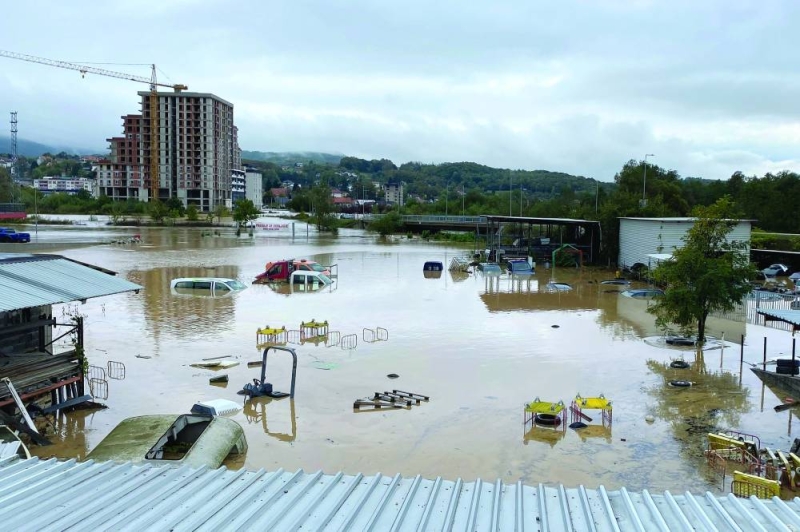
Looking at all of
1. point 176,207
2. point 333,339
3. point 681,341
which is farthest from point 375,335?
point 176,207

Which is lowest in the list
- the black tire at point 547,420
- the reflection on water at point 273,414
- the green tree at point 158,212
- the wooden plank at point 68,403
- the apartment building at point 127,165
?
the reflection on water at point 273,414

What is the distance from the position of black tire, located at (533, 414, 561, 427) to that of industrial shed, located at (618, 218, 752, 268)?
1082 inches

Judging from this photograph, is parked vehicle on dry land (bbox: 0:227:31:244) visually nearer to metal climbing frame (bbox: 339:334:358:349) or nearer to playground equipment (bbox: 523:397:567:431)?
metal climbing frame (bbox: 339:334:358:349)

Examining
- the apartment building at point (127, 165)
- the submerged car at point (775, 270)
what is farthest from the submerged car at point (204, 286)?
the apartment building at point (127, 165)

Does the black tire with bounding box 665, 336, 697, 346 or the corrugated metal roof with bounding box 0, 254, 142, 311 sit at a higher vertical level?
the corrugated metal roof with bounding box 0, 254, 142, 311

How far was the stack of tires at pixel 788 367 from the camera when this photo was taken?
19078 millimetres

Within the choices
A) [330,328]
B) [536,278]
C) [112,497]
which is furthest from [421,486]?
[536,278]

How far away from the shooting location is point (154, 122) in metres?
157

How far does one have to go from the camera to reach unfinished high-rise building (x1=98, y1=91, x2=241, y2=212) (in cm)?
15850

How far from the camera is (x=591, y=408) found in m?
16.6

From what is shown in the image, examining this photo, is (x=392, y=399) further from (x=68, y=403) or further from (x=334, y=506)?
(x=334, y=506)

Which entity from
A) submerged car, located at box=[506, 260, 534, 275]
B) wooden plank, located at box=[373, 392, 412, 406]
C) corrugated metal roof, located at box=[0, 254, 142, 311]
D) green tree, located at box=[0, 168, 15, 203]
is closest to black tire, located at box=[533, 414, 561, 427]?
wooden plank, located at box=[373, 392, 412, 406]

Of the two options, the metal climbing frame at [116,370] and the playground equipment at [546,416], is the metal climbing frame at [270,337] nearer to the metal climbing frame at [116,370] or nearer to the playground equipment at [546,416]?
the metal climbing frame at [116,370]

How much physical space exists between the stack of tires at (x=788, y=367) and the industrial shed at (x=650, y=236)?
71.7ft
